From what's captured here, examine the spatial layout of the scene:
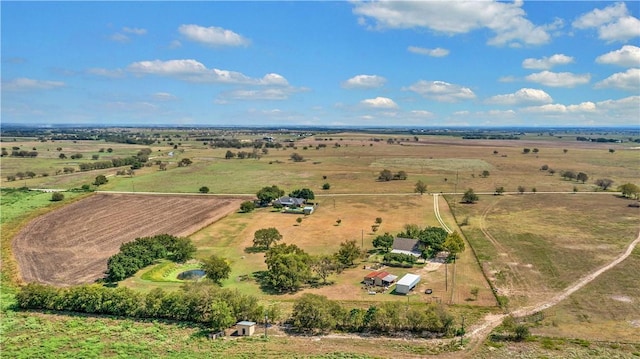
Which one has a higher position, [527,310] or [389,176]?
[389,176]

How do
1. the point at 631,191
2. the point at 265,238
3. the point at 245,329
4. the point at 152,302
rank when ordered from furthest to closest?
the point at 631,191, the point at 265,238, the point at 152,302, the point at 245,329

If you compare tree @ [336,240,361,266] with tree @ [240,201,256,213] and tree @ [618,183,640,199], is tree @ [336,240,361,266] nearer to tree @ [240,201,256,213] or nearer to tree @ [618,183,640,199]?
tree @ [240,201,256,213]

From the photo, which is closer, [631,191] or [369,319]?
[369,319]

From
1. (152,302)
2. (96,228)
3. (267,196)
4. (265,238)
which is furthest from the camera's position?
(267,196)

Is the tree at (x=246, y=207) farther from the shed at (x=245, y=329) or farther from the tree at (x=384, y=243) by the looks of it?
the shed at (x=245, y=329)

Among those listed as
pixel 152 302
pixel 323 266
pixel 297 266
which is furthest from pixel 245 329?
pixel 323 266

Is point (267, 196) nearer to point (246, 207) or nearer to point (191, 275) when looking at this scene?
point (246, 207)
